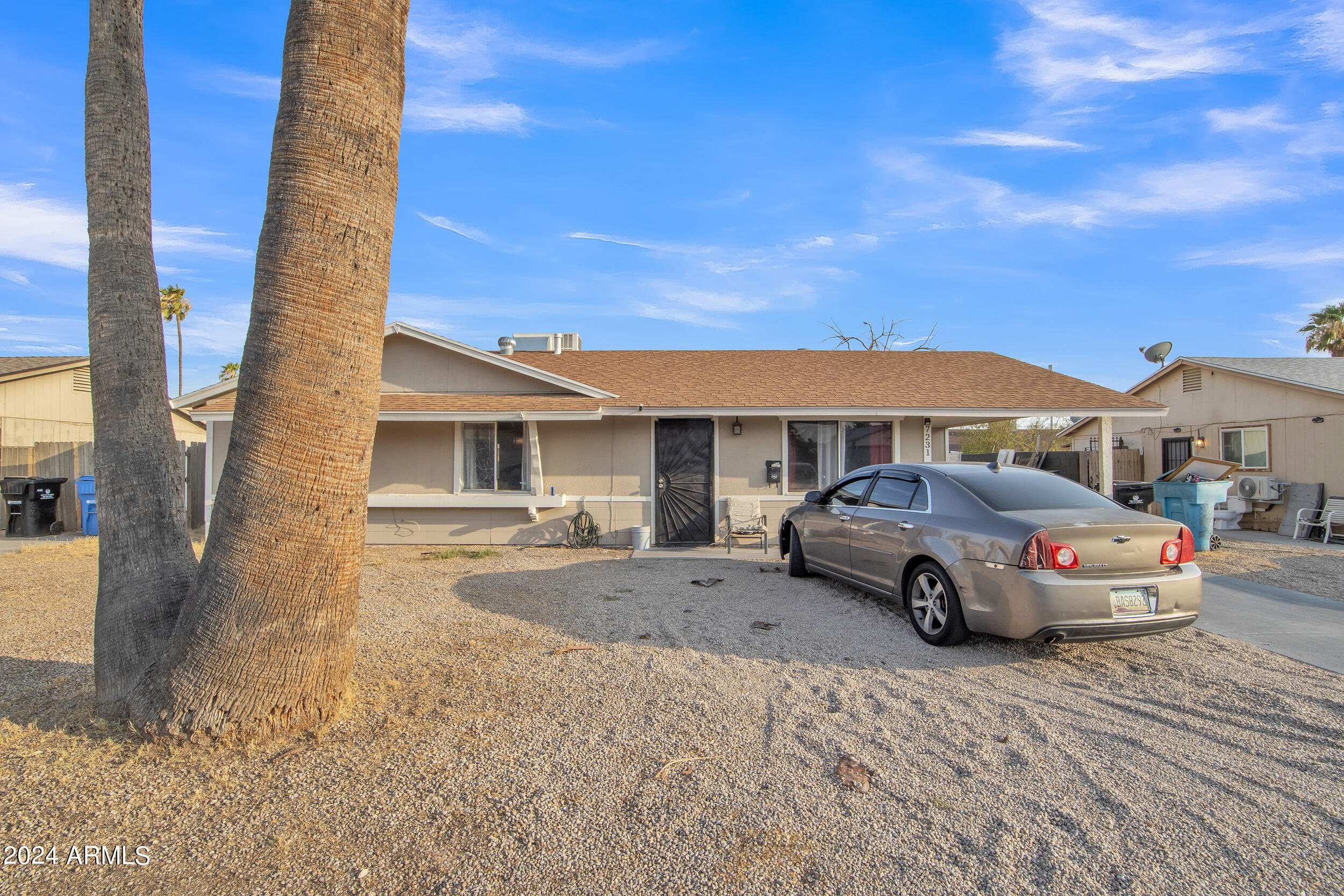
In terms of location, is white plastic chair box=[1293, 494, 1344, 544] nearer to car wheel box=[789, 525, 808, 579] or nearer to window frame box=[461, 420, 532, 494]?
car wheel box=[789, 525, 808, 579]

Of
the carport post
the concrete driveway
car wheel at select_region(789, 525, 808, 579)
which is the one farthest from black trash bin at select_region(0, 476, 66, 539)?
the carport post

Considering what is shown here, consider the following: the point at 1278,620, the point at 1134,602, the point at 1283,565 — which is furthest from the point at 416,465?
the point at 1283,565

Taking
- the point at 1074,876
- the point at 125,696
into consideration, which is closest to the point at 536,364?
the point at 125,696

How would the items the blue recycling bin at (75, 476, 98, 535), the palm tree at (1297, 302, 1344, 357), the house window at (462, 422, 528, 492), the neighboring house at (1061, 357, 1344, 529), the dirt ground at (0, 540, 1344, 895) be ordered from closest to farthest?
the dirt ground at (0, 540, 1344, 895)
the house window at (462, 422, 528, 492)
the blue recycling bin at (75, 476, 98, 535)
the neighboring house at (1061, 357, 1344, 529)
the palm tree at (1297, 302, 1344, 357)

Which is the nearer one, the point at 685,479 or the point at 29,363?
the point at 685,479

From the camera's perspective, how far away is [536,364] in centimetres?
1388

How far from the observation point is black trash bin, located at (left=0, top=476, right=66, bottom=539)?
13258mm

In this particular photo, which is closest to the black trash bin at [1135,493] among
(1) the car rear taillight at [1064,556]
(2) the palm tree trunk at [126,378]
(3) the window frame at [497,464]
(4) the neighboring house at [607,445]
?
(4) the neighboring house at [607,445]

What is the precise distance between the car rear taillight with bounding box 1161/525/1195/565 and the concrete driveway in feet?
3.93

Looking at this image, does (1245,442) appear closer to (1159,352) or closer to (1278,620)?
(1159,352)

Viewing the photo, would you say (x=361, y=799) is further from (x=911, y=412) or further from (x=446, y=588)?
(x=911, y=412)

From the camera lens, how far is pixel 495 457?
1183 cm

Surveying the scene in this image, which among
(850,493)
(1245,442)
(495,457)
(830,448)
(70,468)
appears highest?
(1245,442)

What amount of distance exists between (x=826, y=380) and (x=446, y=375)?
680cm
